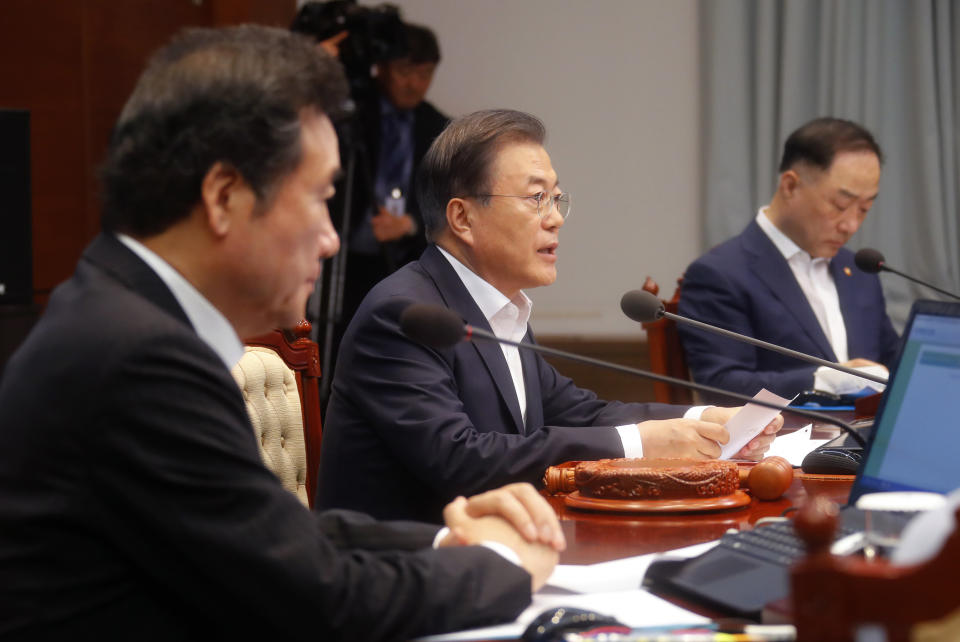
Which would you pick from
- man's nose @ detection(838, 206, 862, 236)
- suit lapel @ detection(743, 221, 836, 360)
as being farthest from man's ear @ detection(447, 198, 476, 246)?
man's nose @ detection(838, 206, 862, 236)

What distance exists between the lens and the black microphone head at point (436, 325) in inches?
59.5

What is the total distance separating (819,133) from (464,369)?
2.04m

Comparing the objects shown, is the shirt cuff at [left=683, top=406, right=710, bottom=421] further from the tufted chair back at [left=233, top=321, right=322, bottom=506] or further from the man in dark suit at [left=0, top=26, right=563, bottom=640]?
the man in dark suit at [left=0, top=26, right=563, bottom=640]

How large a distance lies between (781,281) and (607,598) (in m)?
2.43

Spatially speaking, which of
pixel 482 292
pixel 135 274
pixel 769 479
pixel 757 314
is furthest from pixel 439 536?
pixel 757 314

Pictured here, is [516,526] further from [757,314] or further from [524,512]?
[757,314]

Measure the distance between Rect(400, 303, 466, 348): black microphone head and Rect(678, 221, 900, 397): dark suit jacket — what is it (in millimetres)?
1802

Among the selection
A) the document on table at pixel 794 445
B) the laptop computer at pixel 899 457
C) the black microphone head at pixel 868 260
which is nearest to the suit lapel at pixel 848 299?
the black microphone head at pixel 868 260

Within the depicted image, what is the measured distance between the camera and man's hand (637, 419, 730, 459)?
1900mm

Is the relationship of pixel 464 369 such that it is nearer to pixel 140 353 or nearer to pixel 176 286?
pixel 176 286

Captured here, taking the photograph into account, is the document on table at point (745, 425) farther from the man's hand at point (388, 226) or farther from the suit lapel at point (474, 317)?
the man's hand at point (388, 226)

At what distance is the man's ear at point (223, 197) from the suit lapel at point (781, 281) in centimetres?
254

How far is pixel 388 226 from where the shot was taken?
4.48m

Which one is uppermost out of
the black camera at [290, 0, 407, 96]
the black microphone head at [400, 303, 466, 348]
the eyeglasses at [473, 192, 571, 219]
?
the black camera at [290, 0, 407, 96]
